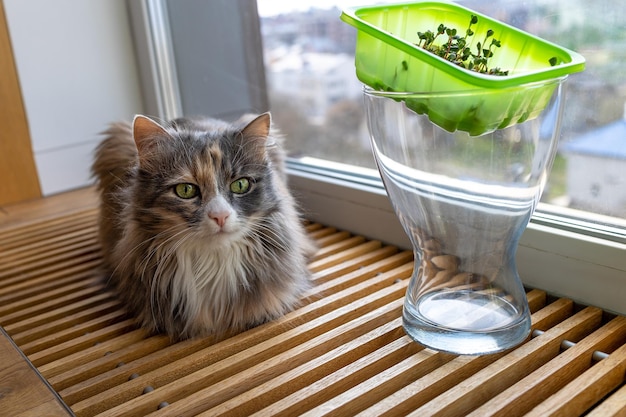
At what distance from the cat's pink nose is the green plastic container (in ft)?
0.99

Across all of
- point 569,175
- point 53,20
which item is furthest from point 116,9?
point 569,175

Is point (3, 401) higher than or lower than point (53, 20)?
lower

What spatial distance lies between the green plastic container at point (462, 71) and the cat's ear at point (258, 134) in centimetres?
23

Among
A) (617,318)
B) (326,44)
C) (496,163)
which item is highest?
(326,44)

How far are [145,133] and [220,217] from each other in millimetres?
216

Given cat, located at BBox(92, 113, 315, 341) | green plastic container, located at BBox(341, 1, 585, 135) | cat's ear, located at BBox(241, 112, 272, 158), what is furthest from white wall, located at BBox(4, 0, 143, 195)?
green plastic container, located at BBox(341, 1, 585, 135)

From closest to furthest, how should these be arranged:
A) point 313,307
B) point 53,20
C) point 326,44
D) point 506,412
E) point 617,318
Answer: point 506,412
point 617,318
point 313,307
point 326,44
point 53,20

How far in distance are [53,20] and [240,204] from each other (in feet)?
4.12

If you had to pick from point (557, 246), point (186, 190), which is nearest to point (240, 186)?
point (186, 190)

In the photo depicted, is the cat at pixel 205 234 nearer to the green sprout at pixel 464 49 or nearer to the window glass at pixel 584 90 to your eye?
the green sprout at pixel 464 49

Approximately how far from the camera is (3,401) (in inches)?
33.0

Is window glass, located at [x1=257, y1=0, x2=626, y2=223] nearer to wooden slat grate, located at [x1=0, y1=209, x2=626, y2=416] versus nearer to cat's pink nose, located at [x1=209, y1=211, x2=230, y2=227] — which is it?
wooden slat grate, located at [x1=0, y1=209, x2=626, y2=416]

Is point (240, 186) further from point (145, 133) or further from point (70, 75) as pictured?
point (70, 75)

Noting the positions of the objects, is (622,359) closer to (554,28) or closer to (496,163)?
(496,163)
